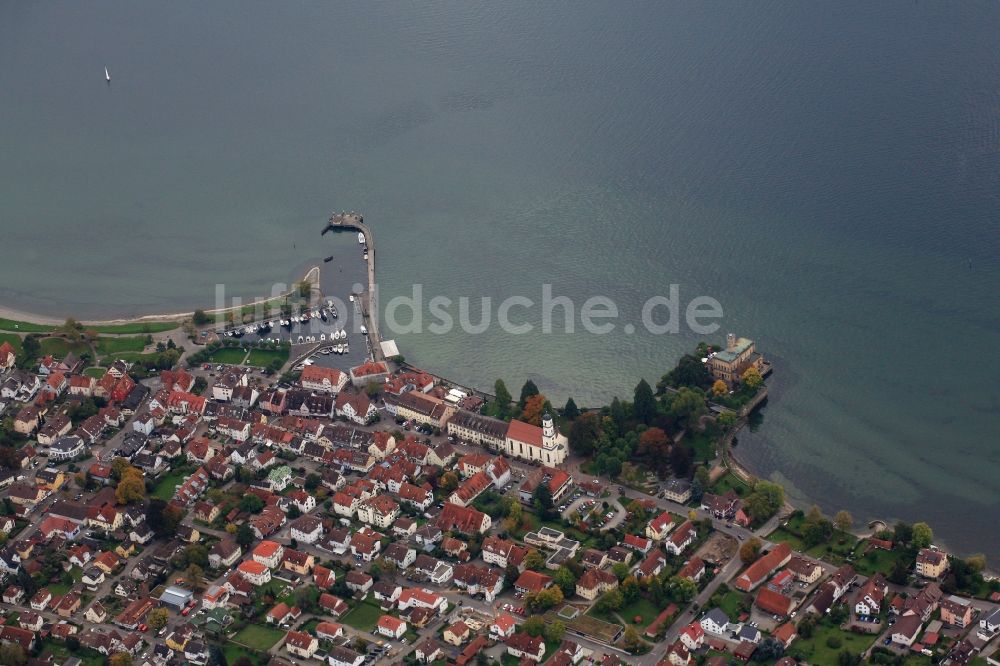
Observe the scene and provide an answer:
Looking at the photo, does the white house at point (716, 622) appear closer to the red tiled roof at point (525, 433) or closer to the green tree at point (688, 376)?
the red tiled roof at point (525, 433)

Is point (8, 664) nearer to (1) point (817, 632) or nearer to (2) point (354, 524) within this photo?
(2) point (354, 524)

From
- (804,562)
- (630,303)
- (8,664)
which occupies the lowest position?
(8,664)

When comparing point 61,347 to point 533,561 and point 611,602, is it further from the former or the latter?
point 611,602

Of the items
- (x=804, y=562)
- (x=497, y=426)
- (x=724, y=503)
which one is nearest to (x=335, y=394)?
(x=497, y=426)

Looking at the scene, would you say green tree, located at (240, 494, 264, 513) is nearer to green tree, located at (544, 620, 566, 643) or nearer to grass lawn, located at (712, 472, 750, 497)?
green tree, located at (544, 620, 566, 643)

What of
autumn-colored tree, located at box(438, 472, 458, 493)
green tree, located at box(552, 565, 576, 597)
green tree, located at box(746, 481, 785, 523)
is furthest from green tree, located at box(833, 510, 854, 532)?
autumn-colored tree, located at box(438, 472, 458, 493)

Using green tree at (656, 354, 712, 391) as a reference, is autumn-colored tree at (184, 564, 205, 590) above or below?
below

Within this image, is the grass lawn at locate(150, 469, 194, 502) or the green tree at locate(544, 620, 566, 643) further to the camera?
the grass lawn at locate(150, 469, 194, 502)
